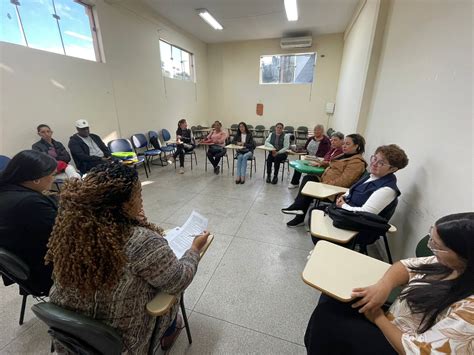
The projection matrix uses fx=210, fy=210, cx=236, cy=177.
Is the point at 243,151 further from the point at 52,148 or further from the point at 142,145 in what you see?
the point at 52,148

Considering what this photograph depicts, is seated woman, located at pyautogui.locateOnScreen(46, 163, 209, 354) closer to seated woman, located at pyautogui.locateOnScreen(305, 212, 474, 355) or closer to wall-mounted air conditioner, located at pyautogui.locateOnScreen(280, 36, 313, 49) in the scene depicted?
seated woman, located at pyautogui.locateOnScreen(305, 212, 474, 355)

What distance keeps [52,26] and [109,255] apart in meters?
4.47

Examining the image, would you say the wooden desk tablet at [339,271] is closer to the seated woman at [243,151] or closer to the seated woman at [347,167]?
the seated woman at [347,167]

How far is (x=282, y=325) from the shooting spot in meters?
1.56

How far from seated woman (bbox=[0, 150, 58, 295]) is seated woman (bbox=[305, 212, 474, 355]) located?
1.55 m

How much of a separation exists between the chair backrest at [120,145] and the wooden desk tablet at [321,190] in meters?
3.93

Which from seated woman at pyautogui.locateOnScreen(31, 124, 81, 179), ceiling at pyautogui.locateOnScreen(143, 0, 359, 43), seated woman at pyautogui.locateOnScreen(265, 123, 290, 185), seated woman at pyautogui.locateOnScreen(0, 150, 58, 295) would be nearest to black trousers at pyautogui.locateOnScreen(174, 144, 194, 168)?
seated woman at pyautogui.locateOnScreen(265, 123, 290, 185)

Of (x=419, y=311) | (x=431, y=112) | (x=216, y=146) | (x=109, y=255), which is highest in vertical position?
(x=431, y=112)

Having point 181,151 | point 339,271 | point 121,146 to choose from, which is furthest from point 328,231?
point 121,146

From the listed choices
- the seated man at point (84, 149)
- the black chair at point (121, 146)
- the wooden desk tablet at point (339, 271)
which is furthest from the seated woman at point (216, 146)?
the wooden desk tablet at point (339, 271)

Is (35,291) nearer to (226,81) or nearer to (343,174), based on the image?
(343,174)

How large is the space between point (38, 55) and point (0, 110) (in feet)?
3.28

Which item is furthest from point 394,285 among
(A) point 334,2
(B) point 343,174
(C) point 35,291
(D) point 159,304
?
(A) point 334,2

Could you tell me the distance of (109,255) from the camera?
2.43 ft
